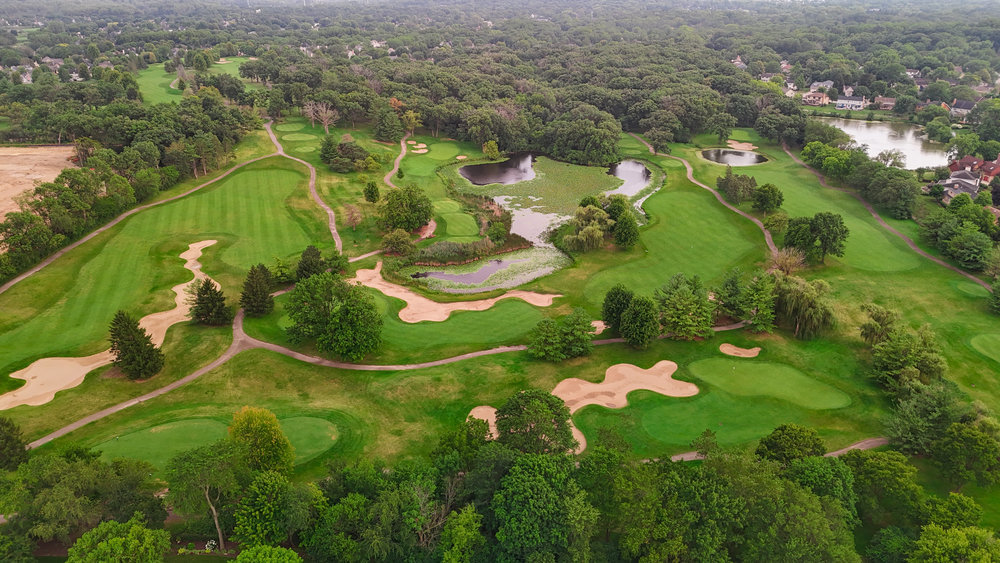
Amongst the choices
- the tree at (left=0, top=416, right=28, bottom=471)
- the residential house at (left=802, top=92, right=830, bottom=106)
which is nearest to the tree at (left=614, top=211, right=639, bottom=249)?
the tree at (left=0, top=416, right=28, bottom=471)

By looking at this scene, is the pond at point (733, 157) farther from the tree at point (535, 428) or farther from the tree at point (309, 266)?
the tree at point (535, 428)

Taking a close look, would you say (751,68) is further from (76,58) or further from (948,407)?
(76,58)

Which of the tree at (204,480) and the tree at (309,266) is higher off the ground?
the tree at (204,480)

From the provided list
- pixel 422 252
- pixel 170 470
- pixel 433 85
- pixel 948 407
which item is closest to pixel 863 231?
pixel 948 407

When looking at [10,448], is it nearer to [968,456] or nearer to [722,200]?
[968,456]

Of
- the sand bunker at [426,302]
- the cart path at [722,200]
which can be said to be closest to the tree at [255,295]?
the sand bunker at [426,302]
